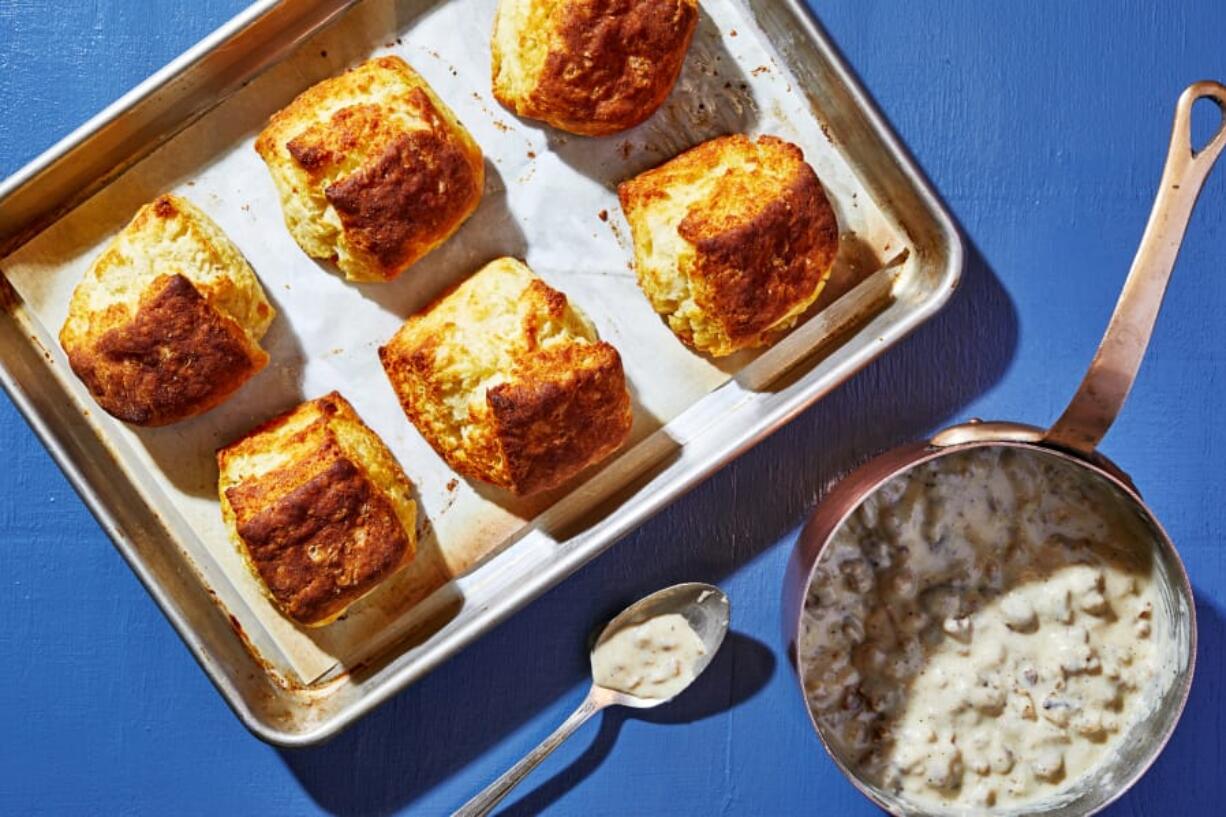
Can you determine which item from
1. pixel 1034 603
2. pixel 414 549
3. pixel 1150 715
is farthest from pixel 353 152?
pixel 1150 715

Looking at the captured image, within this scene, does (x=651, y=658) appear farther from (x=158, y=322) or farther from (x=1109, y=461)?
(x=158, y=322)

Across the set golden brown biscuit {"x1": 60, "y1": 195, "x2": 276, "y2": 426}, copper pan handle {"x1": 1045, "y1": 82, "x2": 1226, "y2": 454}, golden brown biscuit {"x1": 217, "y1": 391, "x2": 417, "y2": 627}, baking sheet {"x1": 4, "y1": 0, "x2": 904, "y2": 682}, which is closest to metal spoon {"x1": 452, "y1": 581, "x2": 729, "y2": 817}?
baking sheet {"x1": 4, "y1": 0, "x2": 904, "y2": 682}

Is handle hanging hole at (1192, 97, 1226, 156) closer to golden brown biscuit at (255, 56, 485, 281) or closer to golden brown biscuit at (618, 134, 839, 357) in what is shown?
golden brown biscuit at (618, 134, 839, 357)

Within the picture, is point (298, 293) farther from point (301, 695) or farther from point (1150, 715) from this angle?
point (1150, 715)

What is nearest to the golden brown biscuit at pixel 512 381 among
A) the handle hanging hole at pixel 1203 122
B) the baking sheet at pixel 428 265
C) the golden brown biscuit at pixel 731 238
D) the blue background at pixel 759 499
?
the baking sheet at pixel 428 265

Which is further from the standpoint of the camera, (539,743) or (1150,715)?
(539,743)

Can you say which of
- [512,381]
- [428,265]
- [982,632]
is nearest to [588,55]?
[428,265]

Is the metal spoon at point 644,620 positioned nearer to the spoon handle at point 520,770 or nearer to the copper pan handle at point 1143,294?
the spoon handle at point 520,770
